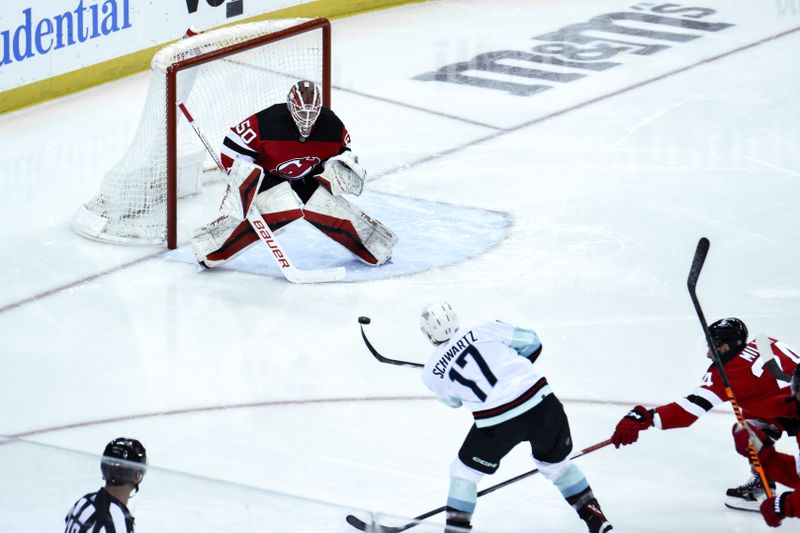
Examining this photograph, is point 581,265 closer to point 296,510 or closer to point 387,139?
point 387,139

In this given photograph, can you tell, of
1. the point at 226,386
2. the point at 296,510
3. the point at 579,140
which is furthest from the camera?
the point at 579,140

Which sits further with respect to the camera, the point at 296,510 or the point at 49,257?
the point at 49,257

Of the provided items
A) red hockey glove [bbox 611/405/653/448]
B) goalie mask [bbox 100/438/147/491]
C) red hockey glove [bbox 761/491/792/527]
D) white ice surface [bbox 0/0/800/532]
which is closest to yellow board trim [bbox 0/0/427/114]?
white ice surface [bbox 0/0/800/532]

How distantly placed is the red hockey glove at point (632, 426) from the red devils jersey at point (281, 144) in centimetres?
232

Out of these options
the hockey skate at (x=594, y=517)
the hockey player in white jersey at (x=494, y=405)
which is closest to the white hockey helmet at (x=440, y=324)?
the hockey player in white jersey at (x=494, y=405)

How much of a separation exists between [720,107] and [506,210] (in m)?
1.98

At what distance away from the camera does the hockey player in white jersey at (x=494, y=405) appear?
13.1 feet

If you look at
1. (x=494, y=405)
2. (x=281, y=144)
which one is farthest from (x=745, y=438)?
(x=281, y=144)

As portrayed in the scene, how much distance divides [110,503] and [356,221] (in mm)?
3131

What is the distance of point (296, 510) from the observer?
329 centimetres

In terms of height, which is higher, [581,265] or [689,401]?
[689,401]

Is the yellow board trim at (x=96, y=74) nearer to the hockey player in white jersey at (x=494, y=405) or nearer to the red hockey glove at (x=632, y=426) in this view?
the hockey player in white jersey at (x=494, y=405)

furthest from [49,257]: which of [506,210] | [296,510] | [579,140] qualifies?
[296,510]

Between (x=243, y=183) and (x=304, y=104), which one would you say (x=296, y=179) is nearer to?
(x=243, y=183)
